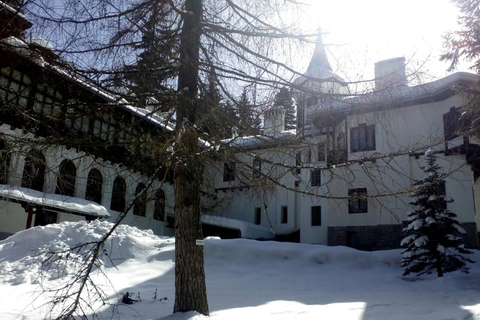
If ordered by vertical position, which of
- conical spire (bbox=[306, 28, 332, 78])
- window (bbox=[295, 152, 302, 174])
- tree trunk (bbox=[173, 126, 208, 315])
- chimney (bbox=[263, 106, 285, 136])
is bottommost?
tree trunk (bbox=[173, 126, 208, 315])

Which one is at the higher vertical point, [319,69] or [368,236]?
[319,69]

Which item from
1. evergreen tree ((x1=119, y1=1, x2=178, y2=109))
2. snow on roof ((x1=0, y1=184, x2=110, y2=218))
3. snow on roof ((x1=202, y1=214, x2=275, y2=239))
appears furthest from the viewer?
snow on roof ((x1=202, y1=214, x2=275, y2=239))

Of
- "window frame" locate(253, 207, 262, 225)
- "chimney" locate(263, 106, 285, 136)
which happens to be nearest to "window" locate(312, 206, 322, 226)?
"window frame" locate(253, 207, 262, 225)

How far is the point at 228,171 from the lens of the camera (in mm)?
5645

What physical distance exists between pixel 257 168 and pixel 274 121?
77 centimetres

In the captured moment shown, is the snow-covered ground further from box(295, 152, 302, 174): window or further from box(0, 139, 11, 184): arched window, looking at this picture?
box(295, 152, 302, 174): window

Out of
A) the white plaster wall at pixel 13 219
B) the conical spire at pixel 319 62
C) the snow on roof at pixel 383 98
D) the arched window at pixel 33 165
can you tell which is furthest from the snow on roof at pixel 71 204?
the snow on roof at pixel 383 98

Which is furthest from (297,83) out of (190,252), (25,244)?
(25,244)

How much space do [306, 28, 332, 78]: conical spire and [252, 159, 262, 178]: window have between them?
1466 mm

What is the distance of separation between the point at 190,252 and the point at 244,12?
3601mm

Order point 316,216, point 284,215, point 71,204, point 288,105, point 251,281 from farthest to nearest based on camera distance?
point 284,215, point 316,216, point 71,204, point 251,281, point 288,105

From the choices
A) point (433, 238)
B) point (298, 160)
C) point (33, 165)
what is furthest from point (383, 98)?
point (433, 238)

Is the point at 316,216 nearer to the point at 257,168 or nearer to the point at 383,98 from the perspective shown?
the point at 257,168

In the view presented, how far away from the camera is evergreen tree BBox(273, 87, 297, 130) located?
5.67 meters
